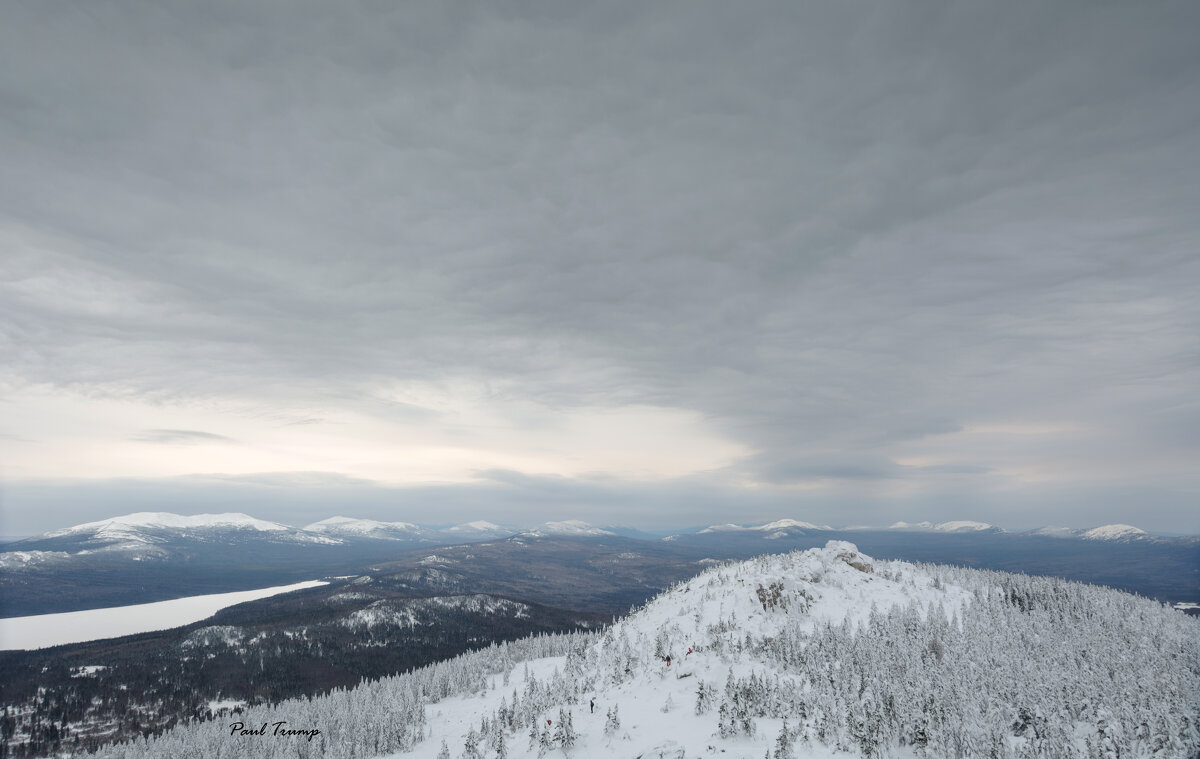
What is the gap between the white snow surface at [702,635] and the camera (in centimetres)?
5375

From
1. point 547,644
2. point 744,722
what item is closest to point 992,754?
point 744,722

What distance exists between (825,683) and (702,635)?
29.8 meters

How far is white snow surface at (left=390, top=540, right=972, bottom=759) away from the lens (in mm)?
53750

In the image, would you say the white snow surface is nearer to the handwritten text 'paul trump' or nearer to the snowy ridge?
the snowy ridge

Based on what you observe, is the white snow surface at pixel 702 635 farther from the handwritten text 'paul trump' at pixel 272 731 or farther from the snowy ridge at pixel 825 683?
the handwritten text 'paul trump' at pixel 272 731

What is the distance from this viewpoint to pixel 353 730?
9175cm

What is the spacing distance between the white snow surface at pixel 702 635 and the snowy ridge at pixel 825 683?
330 millimetres

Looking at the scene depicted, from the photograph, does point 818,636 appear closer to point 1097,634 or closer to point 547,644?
point 1097,634

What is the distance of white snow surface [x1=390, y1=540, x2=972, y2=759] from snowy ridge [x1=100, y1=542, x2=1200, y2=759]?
1.08ft

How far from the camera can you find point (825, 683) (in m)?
55.0

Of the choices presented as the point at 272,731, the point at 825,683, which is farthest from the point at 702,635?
the point at 272,731

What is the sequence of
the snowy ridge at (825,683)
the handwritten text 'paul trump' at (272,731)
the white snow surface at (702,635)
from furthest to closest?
1. the handwritten text 'paul trump' at (272,731)
2. the white snow surface at (702,635)
3. the snowy ridge at (825,683)

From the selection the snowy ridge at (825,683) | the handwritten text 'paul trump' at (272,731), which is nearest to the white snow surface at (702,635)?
the snowy ridge at (825,683)

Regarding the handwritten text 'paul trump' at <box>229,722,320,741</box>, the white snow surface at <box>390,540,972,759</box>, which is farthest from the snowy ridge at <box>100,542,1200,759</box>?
the handwritten text 'paul trump' at <box>229,722,320,741</box>
